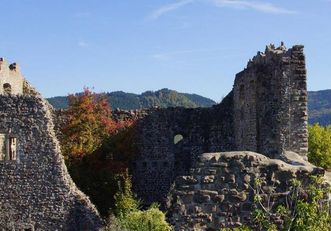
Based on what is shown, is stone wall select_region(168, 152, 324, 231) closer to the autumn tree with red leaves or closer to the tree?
the autumn tree with red leaves

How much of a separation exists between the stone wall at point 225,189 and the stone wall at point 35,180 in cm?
1182

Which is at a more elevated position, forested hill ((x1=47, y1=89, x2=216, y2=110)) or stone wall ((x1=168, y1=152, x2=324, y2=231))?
forested hill ((x1=47, y1=89, x2=216, y2=110))

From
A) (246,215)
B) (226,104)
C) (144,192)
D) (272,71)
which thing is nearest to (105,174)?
(144,192)

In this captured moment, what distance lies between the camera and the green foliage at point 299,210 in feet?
32.3

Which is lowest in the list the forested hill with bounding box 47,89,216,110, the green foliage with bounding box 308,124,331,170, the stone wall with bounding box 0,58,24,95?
the green foliage with bounding box 308,124,331,170

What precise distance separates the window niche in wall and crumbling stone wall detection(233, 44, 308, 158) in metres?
8.11

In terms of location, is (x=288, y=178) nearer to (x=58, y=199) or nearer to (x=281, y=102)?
(x=281, y=102)

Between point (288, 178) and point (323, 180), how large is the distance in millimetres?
536

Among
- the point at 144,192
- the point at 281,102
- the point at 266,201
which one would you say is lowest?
the point at 144,192

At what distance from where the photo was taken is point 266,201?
10.4m

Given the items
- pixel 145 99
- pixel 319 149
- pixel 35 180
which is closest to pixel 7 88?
pixel 35 180

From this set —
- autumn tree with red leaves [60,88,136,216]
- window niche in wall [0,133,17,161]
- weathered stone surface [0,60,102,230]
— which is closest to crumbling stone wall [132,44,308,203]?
autumn tree with red leaves [60,88,136,216]

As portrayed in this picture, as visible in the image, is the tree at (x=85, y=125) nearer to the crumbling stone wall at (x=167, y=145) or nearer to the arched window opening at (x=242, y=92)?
the crumbling stone wall at (x=167, y=145)

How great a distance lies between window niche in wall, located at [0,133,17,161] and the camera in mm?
22078
